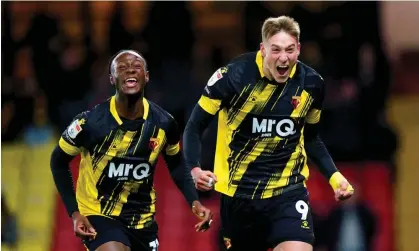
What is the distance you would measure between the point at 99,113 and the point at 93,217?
730 millimetres

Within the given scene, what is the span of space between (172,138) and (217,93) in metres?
0.50

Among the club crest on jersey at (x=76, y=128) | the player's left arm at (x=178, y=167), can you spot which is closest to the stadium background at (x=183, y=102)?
the player's left arm at (x=178, y=167)

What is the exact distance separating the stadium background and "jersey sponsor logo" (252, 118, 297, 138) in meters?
3.89

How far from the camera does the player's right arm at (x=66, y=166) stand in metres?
8.03

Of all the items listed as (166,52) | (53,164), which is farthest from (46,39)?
(53,164)

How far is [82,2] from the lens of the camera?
16031 mm

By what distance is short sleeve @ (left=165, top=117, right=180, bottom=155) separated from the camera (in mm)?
8344

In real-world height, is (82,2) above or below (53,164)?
above

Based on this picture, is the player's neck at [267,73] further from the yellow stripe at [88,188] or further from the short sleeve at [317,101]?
the yellow stripe at [88,188]

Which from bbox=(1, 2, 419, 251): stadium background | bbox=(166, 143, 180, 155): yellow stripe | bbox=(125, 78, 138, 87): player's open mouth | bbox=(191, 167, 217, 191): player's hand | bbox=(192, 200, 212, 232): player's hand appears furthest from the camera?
bbox=(1, 2, 419, 251): stadium background

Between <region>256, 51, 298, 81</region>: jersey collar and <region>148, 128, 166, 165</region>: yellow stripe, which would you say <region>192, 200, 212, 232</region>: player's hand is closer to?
<region>148, 128, 166, 165</region>: yellow stripe

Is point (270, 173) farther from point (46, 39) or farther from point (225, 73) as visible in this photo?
point (46, 39)

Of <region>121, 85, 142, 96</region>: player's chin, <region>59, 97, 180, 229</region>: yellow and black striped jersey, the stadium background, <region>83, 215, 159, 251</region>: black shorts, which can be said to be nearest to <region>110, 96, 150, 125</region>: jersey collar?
<region>59, 97, 180, 229</region>: yellow and black striped jersey

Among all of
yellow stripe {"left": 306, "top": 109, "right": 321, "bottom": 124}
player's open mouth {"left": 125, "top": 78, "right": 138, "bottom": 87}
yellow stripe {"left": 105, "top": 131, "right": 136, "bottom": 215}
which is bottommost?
yellow stripe {"left": 105, "top": 131, "right": 136, "bottom": 215}
